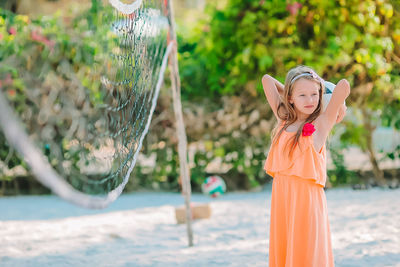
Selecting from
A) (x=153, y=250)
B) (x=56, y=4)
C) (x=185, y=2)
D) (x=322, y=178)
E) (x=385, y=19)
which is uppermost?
(x=185, y=2)

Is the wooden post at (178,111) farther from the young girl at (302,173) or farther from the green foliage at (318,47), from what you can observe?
the green foliage at (318,47)

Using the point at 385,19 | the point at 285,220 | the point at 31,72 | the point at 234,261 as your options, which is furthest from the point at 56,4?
the point at 285,220

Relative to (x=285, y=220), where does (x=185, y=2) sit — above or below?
above

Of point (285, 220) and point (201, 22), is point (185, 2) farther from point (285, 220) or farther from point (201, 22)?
point (285, 220)

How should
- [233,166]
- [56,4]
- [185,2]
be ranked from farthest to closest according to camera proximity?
[185,2], [56,4], [233,166]

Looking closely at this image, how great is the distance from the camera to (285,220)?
6.56 ft

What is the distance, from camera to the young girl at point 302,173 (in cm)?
191

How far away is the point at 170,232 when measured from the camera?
3588mm

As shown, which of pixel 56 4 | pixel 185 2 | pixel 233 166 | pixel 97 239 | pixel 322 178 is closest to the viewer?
pixel 322 178

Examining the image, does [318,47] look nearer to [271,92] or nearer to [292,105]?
[271,92]

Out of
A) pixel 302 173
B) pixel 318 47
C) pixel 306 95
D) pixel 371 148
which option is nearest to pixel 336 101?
pixel 306 95

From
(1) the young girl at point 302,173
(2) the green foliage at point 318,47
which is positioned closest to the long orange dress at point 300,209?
(1) the young girl at point 302,173

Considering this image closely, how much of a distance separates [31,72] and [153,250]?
2.74 m

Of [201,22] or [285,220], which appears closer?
[285,220]
